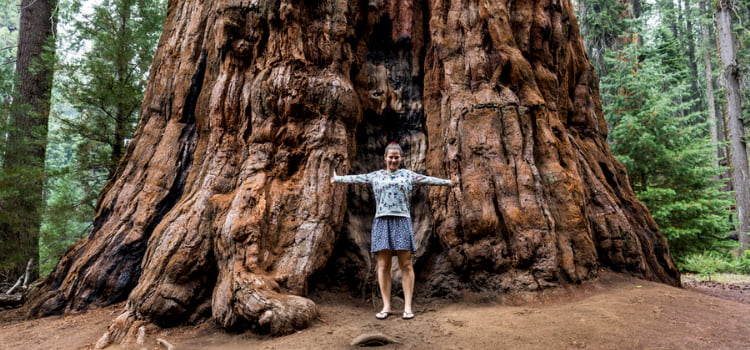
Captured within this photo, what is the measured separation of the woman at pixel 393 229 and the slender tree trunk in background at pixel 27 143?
758 centimetres

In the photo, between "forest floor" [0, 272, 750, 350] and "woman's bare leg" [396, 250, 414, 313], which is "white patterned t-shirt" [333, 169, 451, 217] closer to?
"woman's bare leg" [396, 250, 414, 313]

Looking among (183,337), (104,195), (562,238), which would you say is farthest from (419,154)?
(104,195)

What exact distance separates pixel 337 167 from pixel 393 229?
1.52m

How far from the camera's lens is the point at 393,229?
4.63 metres

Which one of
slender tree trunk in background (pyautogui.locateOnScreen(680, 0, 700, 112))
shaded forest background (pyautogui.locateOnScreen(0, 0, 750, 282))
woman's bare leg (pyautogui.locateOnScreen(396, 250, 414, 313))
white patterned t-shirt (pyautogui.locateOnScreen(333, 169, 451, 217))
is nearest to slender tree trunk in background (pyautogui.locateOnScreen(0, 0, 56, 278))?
shaded forest background (pyautogui.locateOnScreen(0, 0, 750, 282))

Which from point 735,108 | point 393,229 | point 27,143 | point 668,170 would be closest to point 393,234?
point 393,229

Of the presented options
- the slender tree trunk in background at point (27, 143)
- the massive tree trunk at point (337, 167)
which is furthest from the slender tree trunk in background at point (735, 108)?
the slender tree trunk in background at point (27, 143)

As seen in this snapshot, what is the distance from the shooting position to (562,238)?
5297 mm

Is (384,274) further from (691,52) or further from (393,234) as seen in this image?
(691,52)

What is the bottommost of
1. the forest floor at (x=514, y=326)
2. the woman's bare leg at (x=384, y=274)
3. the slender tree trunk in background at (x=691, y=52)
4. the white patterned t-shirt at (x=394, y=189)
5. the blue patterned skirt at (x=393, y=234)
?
the forest floor at (x=514, y=326)

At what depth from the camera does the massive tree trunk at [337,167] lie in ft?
16.4

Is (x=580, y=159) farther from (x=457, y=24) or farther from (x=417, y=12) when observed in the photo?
(x=417, y=12)

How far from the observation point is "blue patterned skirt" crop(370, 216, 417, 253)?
15.0 ft

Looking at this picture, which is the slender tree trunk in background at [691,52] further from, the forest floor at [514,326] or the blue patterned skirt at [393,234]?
the blue patterned skirt at [393,234]
